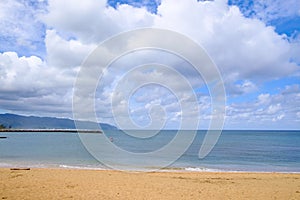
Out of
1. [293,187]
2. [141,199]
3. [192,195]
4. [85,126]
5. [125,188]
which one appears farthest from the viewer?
[85,126]

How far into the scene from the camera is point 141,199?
9.75 m

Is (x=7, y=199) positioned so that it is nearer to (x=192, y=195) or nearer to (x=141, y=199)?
(x=141, y=199)

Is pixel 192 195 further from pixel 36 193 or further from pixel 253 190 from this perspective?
pixel 36 193

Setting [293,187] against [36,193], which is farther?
[293,187]

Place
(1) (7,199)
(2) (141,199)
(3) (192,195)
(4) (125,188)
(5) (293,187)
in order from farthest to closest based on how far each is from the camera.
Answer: (5) (293,187) → (4) (125,188) → (3) (192,195) → (2) (141,199) → (1) (7,199)

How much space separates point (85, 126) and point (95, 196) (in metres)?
184

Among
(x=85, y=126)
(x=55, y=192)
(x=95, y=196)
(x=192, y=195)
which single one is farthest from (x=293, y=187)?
(x=85, y=126)

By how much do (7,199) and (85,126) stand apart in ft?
604

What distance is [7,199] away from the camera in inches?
347

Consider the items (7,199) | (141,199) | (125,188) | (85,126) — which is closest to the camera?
(7,199)

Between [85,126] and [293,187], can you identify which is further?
[85,126]

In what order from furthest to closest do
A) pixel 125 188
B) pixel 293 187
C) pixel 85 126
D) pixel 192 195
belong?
1. pixel 85 126
2. pixel 293 187
3. pixel 125 188
4. pixel 192 195

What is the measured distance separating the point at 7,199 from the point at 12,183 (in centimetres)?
327

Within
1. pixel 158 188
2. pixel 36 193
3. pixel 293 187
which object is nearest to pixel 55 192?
pixel 36 193
